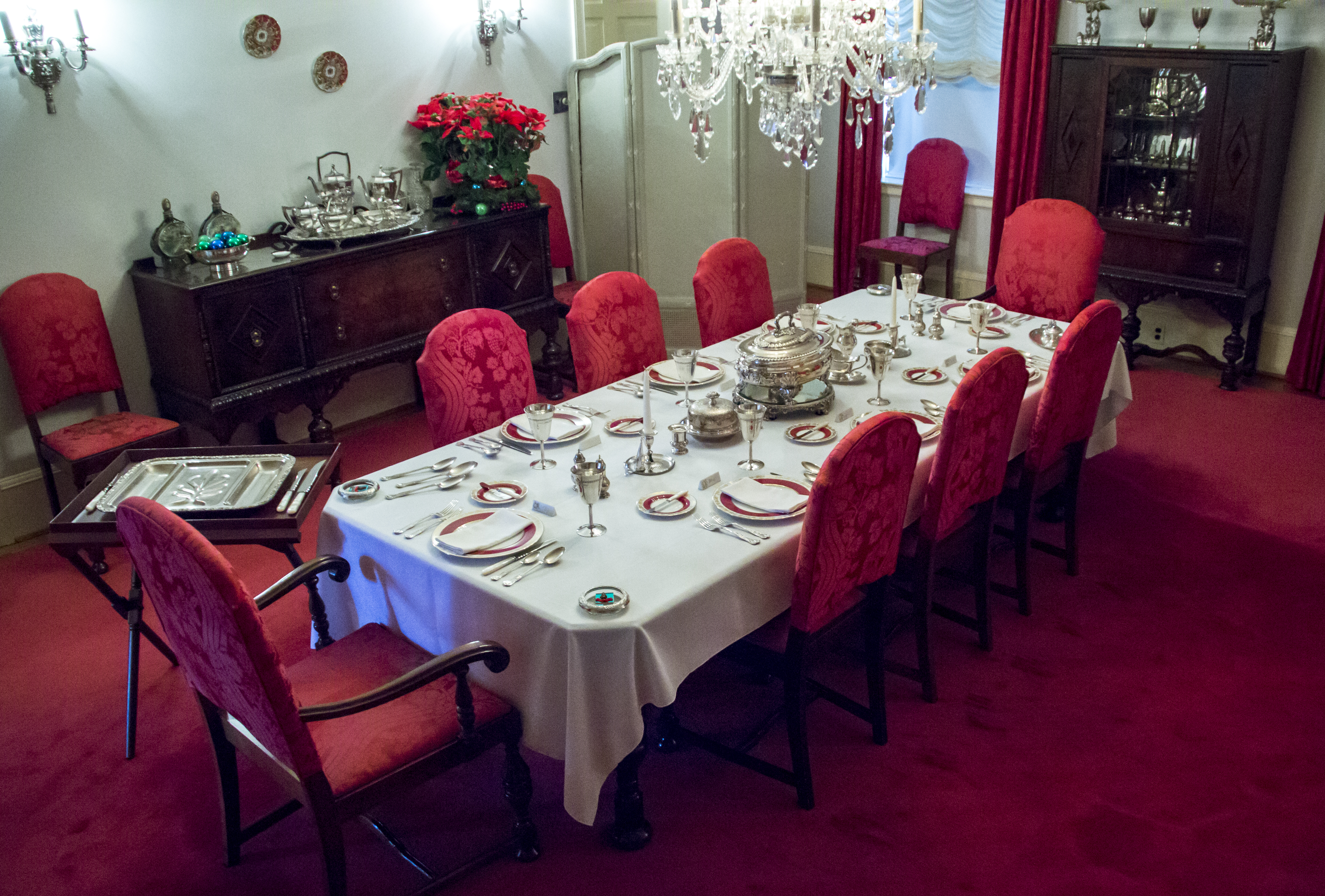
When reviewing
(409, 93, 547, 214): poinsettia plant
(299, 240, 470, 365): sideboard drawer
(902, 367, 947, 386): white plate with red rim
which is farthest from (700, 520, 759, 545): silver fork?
(409, 93, 547, 214): poinsettia plant

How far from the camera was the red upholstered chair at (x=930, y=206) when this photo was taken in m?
5.86

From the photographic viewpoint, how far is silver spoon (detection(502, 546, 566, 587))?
2.25m

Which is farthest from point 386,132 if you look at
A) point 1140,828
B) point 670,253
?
point 1140,828

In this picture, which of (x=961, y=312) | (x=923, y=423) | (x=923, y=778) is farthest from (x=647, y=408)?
(x=961, y=312)

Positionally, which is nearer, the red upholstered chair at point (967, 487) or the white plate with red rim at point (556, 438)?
the red upholstered chair at point (967, 487)

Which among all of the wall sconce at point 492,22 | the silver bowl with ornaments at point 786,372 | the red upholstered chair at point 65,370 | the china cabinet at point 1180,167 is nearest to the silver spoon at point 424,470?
the silver bowl with ornaments at point 786,372

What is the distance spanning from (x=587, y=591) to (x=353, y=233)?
8.77 ft

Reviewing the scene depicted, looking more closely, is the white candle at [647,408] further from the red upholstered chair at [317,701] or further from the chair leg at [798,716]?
the red upholstered chair at [317,701]

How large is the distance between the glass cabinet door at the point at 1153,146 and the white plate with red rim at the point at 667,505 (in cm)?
338

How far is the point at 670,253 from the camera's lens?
18.5 ft

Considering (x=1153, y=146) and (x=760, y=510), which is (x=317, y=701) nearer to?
(x=760, y=510)

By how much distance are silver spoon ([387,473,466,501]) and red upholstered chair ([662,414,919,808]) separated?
2.59 feet

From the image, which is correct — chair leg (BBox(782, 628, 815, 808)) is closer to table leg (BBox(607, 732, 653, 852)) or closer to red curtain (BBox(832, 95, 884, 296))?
table leg (BBox(607, 732, 653, 852))

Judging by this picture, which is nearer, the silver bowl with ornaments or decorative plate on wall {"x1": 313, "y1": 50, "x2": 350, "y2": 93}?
the silver bowl with ornaments
